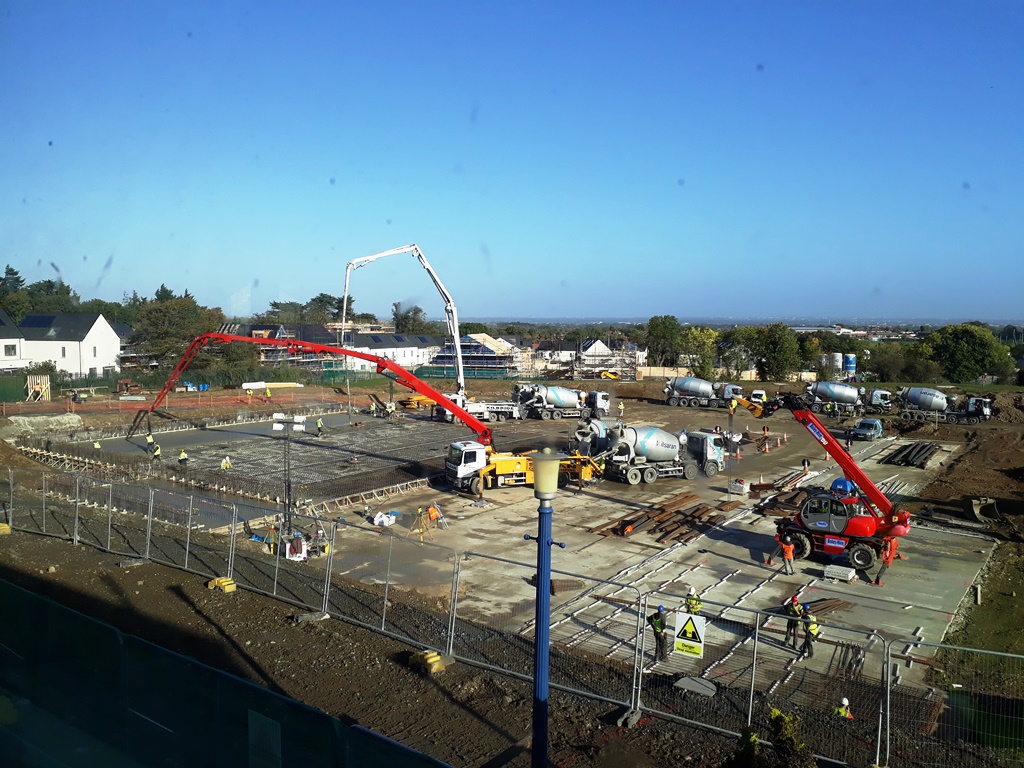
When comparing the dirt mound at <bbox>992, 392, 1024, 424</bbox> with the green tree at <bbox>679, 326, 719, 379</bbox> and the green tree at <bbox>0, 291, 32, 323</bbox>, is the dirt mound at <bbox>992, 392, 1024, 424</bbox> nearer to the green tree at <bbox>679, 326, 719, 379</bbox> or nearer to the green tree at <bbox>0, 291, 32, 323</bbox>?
the green tree at <bbox>679, 326, 719, 379</bbox>

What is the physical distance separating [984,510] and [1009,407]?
3095cm

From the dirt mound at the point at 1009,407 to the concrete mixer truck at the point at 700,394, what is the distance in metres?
15.8

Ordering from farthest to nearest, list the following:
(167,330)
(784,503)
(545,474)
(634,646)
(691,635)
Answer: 1. (167,330)
2. (784,503)
3. (634,646)
4. (691,635)
5. (545,474)

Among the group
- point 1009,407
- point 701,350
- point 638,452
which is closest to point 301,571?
point 638,452

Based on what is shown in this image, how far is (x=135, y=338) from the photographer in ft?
233

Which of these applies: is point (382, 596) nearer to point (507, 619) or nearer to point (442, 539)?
point (507, 619)

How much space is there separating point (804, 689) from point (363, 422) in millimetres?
37379

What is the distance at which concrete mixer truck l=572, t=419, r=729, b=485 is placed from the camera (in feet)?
96.8

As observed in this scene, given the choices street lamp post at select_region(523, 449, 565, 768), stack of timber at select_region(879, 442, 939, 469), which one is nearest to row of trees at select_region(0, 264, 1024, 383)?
stack of timber at select_region(879, 442, 939, 469)

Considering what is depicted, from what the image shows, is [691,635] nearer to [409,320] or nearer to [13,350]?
[13,350]

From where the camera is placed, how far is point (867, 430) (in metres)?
41.9

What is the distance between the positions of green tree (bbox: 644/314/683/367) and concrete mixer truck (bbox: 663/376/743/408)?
109 ft

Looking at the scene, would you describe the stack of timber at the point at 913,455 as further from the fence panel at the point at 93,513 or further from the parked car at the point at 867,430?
the fence panel at the point at 93,513

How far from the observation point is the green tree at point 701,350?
7000 cm
